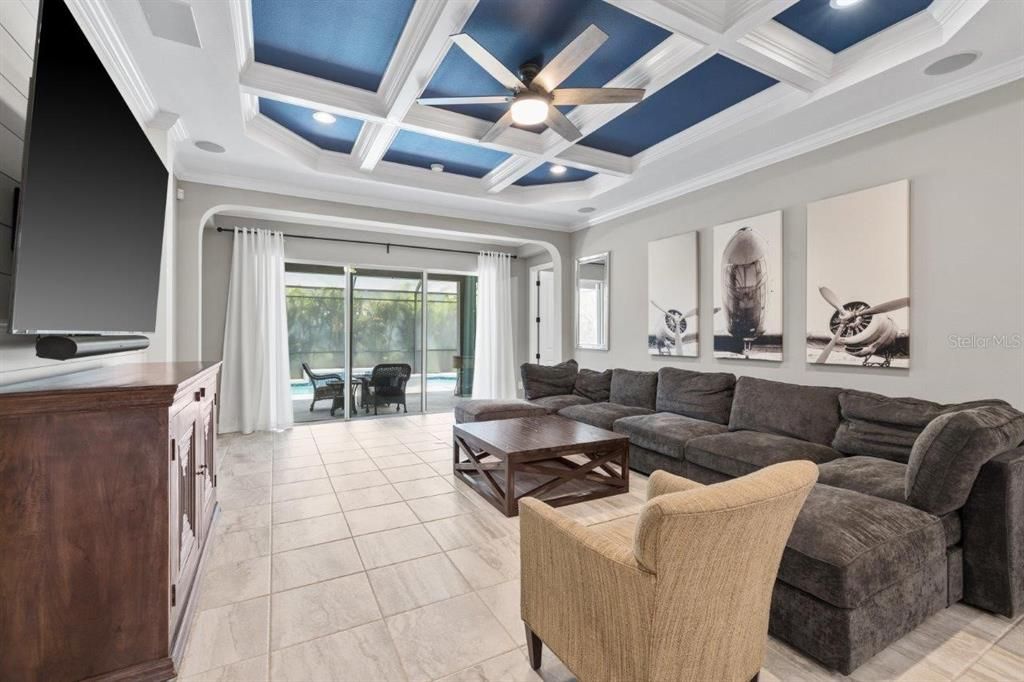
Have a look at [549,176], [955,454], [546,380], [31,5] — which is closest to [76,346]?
[31,5]

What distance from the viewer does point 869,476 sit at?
7.68 ft

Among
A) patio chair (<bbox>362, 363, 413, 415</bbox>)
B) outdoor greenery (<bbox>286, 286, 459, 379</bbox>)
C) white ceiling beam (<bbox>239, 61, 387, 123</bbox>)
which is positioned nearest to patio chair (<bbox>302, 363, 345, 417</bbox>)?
outdoor greenery (<bbox>286, 286, 459, 379</bbox>)

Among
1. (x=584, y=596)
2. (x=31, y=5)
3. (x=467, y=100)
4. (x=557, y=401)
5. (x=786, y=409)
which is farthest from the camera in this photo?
(x=557, y=401)

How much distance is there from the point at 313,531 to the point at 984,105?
4.86 m

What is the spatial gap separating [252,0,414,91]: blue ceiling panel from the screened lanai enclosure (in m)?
3.68

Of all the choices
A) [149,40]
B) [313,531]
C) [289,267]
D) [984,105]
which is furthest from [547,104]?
[289,267]

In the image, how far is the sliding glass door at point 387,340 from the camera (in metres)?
6.47

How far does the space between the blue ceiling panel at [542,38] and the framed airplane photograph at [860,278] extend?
1.94m

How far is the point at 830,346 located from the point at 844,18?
2.14 meters

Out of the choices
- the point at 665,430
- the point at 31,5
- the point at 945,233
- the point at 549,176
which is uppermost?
the point at 549,176

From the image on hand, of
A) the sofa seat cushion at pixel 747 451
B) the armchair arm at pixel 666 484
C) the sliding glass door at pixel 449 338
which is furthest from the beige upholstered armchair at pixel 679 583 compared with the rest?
the sliding glass door at pixel 449 338

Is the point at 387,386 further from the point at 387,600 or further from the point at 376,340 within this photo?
the point at 387,600

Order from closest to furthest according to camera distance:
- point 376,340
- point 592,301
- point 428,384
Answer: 1. point 592,301
2. point 376,340
3. point 428,384

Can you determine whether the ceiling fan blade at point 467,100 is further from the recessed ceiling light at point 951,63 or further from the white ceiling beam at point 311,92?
the recessed ceiling light at point 951,63
